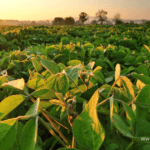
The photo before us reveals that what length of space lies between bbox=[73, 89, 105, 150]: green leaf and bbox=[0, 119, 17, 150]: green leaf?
0.16 metres

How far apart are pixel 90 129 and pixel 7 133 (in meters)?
0.21

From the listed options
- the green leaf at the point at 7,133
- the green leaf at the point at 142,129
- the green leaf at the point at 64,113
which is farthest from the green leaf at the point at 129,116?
the green leaf at the point at 7,133

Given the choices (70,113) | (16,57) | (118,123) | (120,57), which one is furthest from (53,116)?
(120,57)

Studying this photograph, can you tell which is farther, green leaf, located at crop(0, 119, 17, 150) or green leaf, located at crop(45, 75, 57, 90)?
green leaf, located at crop(45, 75, 57, 90)

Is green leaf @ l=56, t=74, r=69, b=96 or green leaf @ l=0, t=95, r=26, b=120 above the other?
green leaf @ l=56, t=74, r=69, b=96

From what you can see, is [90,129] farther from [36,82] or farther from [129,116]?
[36,82]

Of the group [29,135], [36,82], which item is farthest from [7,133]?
[36,82]

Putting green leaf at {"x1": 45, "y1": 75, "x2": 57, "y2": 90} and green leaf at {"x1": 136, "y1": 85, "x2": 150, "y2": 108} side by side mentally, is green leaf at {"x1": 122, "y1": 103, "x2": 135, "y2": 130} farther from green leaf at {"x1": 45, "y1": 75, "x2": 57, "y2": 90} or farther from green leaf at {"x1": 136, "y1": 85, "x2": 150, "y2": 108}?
green leaf at {"x1": 45, "y1": 75, "x2": 57, "y2": 90}

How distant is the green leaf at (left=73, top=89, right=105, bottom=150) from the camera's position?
38 cm

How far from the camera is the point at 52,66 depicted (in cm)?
71

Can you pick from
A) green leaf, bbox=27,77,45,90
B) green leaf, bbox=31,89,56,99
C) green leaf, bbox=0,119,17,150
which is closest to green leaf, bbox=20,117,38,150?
green leaf, bbox=0,119,17,150

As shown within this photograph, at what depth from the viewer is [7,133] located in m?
0.39

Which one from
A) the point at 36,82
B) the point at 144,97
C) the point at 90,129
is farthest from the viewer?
the point at 36,82

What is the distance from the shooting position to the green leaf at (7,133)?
388mm
